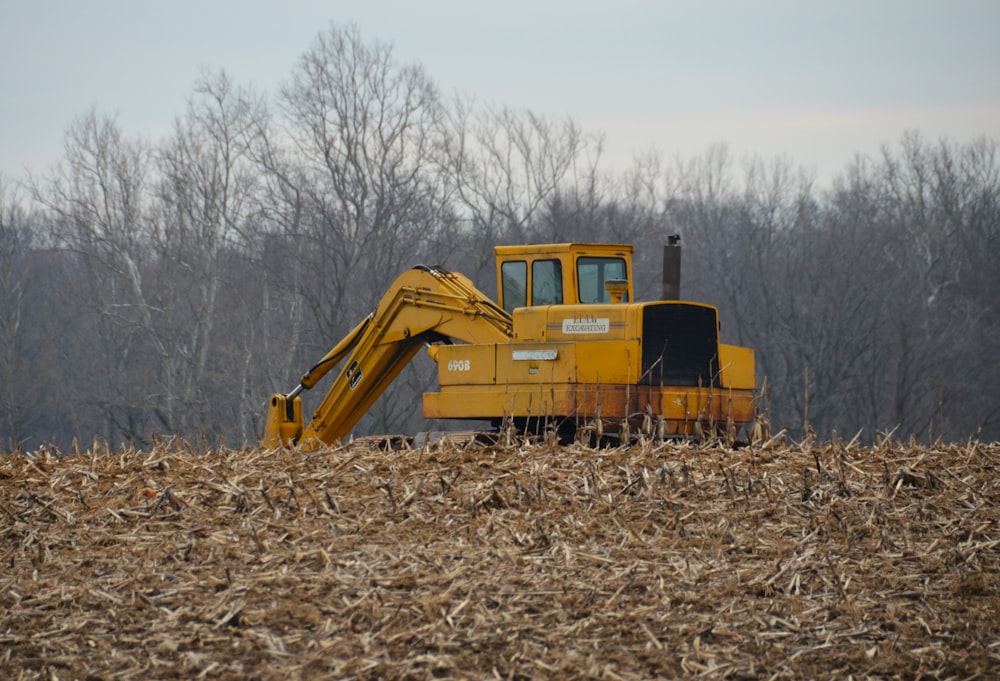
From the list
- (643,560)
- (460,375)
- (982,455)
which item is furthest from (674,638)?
(460,375)

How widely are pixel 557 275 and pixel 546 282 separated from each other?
0.15m

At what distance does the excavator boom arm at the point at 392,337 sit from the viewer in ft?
45.2

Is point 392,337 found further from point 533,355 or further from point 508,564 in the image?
point 508,564

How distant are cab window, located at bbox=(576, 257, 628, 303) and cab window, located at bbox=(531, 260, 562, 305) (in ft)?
0.81

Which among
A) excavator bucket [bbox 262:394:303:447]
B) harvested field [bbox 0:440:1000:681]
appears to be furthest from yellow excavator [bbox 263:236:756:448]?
harvested field [bbox 0:440:1000:681]

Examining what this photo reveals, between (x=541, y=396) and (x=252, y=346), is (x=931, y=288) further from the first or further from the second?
(x=541, y=396)

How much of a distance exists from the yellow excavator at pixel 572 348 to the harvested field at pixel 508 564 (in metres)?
2.45

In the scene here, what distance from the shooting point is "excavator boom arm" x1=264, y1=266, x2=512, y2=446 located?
13766mm

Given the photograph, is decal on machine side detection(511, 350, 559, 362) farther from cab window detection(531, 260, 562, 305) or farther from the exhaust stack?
the exhaust stack

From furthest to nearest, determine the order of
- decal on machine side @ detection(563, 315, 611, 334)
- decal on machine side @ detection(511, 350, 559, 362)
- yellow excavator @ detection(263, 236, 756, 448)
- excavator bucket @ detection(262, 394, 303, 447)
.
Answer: excavator bucket @ detection(262, 394, 303, 447)
decal on machine side @ detection(563, 315, 611, 334)
decal on machine side @ detection(511, 350, 559, 362)
yellow excavator @ detection(263, 236, 756, 448)

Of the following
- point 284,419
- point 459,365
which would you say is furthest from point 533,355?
point 284,419

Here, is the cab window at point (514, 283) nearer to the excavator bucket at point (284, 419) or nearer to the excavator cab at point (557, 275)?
the excavator cab at point (557, 275)

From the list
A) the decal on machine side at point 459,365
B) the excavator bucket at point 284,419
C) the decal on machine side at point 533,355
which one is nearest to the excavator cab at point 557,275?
the decal on machine side at point 459,365

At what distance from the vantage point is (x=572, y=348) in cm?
1234
